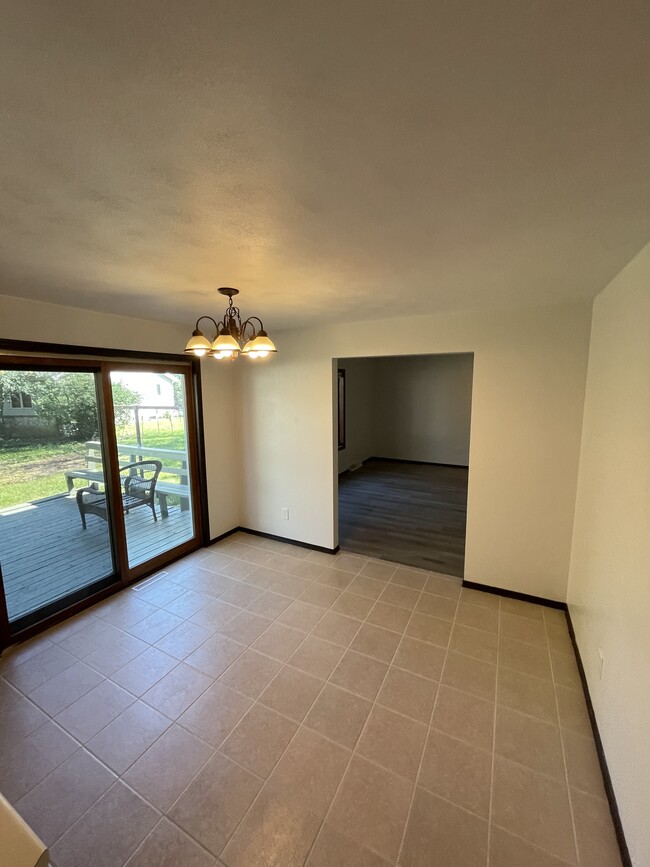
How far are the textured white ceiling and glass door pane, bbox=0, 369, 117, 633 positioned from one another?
1288mm

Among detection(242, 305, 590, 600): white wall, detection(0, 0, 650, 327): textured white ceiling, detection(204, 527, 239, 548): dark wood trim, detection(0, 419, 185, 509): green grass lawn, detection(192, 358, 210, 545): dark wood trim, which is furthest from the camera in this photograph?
detection(204, 527, 239, 548): dark wood trim

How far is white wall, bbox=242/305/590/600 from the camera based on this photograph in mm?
2705

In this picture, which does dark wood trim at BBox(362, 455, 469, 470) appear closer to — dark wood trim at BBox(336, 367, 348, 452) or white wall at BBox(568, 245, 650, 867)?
dark wood trim at BBox(336, 367, 348, 452)

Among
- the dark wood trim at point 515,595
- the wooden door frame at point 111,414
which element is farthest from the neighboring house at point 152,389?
the dark wood trim at point 515,595

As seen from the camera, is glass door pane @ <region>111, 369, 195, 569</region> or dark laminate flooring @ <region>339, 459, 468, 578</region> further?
dark laminate flooring @ <region>339, 459, 468, 578</region>

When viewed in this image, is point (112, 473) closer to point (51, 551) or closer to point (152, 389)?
point (51, 551)

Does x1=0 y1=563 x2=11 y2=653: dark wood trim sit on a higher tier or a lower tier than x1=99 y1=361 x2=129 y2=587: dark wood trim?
lower

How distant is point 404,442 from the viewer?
806cm

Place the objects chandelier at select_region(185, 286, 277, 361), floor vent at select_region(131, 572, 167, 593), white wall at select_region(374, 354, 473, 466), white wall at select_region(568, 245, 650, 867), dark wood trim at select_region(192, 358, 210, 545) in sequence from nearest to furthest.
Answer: white wall at select_region(568, 245, 650, 867), chandelier at select_region(185, 286, 277, 361), floor vent at select_region(131, 572, 167, 593), dark wood trim at select_region(192, 358, 210, 545), white wall at select_region(374, 354, 473, 466)

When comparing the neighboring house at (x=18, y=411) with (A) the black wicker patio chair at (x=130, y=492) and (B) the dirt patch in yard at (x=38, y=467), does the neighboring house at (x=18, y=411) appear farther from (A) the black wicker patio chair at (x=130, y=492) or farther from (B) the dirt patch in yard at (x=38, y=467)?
(A) the black wicker patio chair at (x=130, y=492)

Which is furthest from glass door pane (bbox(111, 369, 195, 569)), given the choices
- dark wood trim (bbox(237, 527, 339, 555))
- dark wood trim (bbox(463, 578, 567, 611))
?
dark wood trim (bbox(463, 578, 567, 611))

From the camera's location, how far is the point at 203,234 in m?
1.42

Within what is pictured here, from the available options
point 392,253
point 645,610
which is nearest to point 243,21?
point 392,253

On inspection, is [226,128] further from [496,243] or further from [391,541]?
[391,541]
